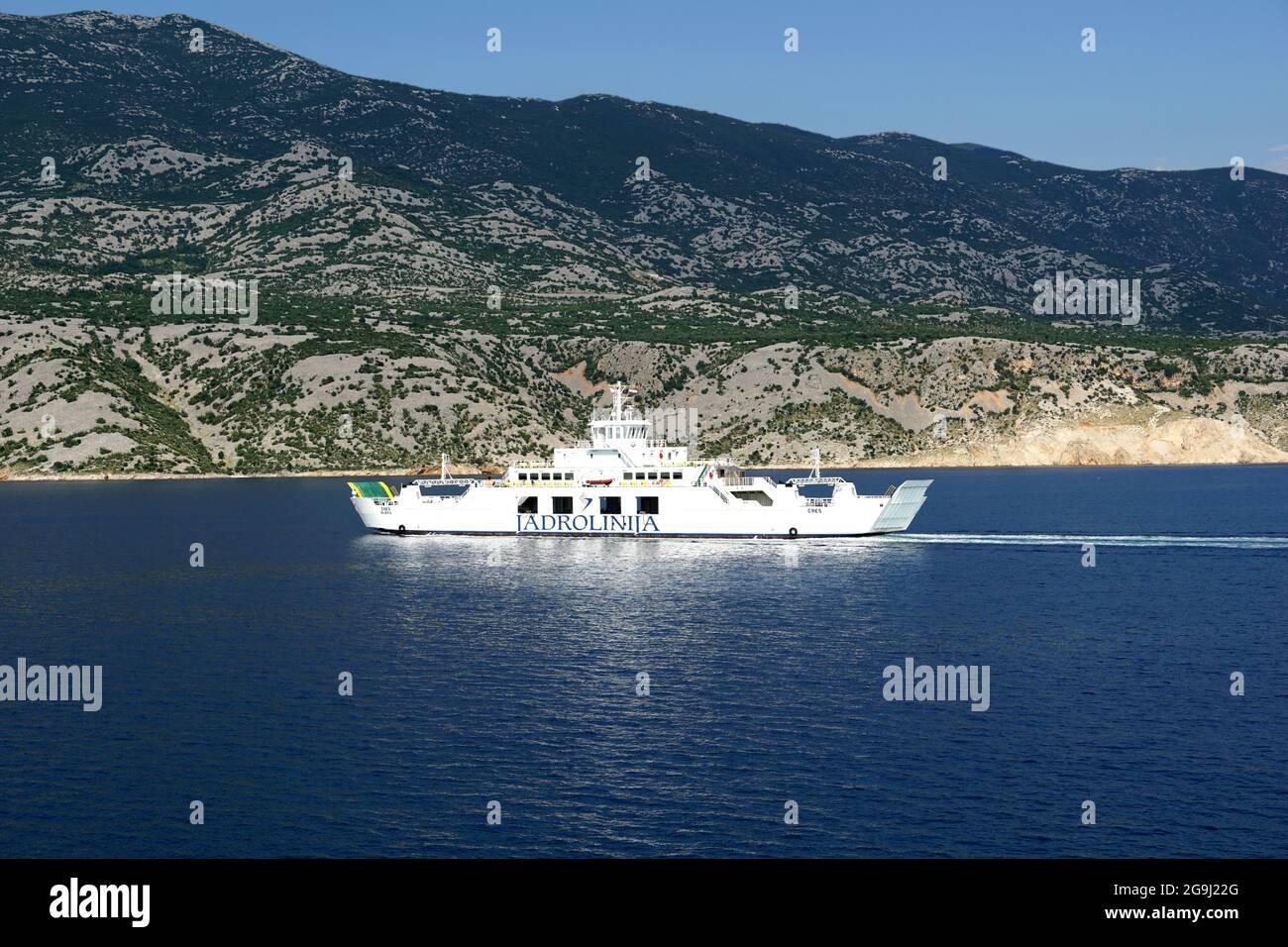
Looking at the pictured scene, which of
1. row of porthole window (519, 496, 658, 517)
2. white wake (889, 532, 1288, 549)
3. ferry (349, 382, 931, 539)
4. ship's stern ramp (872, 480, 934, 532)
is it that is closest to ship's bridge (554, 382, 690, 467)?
ferry (349, 382, 931, 539)

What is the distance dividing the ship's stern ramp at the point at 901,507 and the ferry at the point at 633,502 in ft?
0.34

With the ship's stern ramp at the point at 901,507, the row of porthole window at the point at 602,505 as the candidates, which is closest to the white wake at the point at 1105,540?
the ship's stern ramp at the point at 901,507

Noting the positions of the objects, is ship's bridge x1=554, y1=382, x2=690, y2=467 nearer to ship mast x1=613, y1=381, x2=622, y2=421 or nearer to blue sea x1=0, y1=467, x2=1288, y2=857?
ship mast x1=613, y1=381, x2=622, y2=421

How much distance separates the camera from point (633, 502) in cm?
11094

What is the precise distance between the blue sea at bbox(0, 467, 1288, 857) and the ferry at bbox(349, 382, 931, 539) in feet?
28.2

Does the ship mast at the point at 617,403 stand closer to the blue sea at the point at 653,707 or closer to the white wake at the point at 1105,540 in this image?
the blue sea at the point at 653,707

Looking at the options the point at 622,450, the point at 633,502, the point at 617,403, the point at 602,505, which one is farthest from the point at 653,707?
the point at 617,403

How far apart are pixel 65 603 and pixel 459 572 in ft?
81.7

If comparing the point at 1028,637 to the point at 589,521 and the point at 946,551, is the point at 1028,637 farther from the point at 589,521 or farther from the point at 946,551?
the point at 589,521

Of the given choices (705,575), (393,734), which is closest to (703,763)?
(393,734)

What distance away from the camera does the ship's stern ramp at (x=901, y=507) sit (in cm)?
10619

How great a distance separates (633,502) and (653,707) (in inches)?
2480

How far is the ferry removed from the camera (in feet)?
352

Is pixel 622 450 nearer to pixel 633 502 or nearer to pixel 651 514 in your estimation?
pixel 633 502
